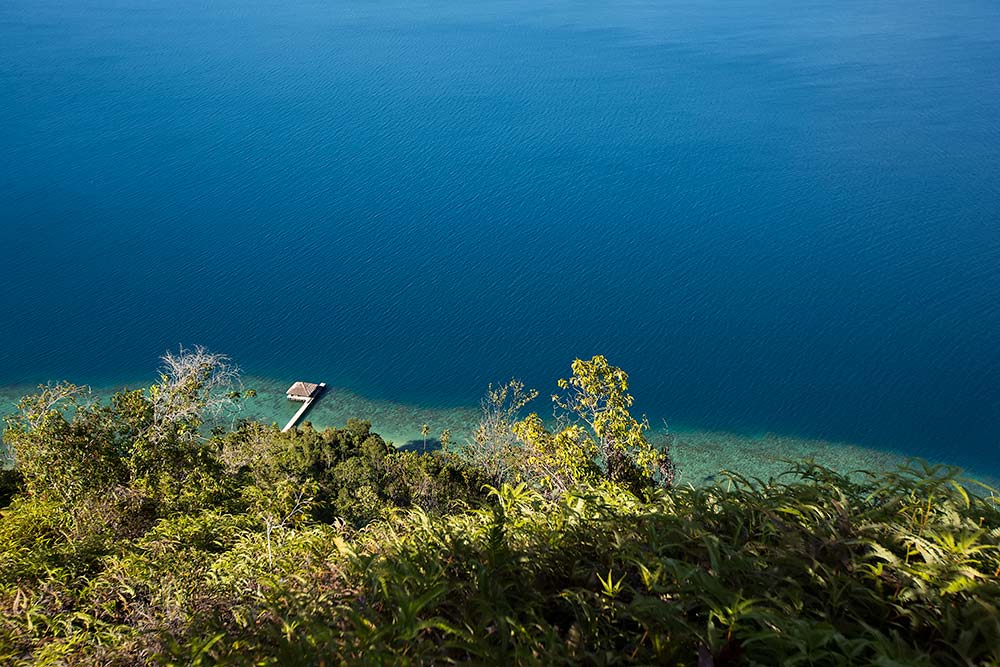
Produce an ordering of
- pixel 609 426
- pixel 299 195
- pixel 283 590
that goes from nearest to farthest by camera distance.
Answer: pixel 283 590, pixel 609 426, pixel 299 195

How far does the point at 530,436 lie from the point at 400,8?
59763mm

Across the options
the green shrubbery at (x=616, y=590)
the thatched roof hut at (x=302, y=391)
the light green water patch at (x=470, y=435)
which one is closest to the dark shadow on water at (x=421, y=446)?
the light green water patch at (x=470, y=435)

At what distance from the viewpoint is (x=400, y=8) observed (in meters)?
61.7

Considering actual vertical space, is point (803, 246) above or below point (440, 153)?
below

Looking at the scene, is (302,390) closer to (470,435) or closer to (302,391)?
(302,391)

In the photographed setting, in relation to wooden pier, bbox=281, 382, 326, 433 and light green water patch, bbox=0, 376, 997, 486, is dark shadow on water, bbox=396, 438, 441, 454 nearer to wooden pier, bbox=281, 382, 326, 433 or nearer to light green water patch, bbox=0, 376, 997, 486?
light green water patch, bbox=0, 376, 997, 486

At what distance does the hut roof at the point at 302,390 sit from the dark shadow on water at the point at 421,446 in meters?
2.87

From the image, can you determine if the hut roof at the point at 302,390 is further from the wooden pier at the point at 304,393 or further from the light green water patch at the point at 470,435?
the light green water patch at the point at 470,435

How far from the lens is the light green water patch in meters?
16.0

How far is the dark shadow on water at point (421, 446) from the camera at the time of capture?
16531 mm

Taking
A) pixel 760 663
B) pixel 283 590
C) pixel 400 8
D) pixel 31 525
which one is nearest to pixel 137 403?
pixel 31 525

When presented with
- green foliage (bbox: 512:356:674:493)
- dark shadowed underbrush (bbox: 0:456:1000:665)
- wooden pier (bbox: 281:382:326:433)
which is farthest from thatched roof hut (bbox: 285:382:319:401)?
dark shadowed underbrush (bbox: 0:456:1000:665)

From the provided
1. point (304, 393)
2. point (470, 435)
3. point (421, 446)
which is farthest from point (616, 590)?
point (304, 393)

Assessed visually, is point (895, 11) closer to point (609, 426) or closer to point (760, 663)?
point (609, 426)
